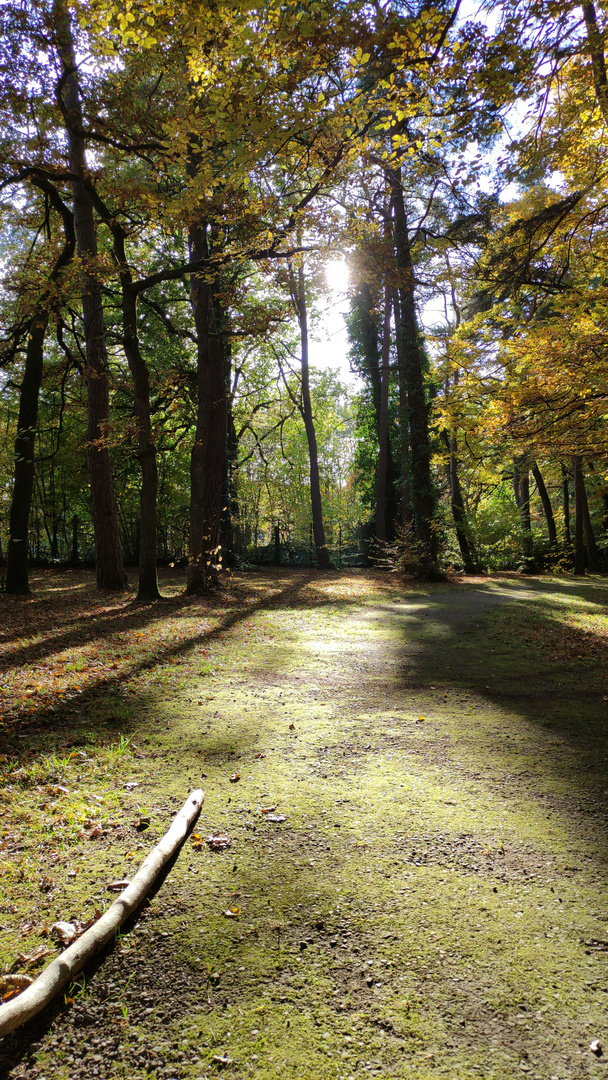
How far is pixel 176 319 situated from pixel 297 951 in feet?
65.1

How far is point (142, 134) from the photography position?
945cm

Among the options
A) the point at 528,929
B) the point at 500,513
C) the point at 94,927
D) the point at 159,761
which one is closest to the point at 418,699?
the point at 159,761

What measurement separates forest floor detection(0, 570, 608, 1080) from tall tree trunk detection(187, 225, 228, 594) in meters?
5.32

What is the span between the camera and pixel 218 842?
10.1 ft

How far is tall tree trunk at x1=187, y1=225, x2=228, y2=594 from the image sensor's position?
11.6 meters

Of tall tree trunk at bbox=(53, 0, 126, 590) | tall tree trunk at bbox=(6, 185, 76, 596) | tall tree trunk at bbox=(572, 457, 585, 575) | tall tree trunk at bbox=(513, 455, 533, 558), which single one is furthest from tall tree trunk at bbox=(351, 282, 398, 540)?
tall tree trunk at bbox=(6, 185, 76, 596)

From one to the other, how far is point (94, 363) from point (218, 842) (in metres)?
10.8

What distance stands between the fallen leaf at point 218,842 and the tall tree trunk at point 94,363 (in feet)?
29.0

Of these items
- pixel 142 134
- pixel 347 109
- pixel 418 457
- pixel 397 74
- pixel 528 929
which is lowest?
pixel 528 929

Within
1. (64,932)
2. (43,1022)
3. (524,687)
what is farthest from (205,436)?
(43,1022)

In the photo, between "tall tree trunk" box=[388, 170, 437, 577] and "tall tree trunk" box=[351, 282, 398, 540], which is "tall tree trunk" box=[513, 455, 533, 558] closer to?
"tall tree trunk" box=[388, 170, 437, 577]

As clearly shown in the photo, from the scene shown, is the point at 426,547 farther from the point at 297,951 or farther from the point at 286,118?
the point at 297,951

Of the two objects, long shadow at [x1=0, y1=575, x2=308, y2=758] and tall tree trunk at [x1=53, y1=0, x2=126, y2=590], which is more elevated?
tall tree trunk at [x1=53, y1=0, x2=126, y2=590]

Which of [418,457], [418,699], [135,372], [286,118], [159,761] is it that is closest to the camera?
[159,761]
